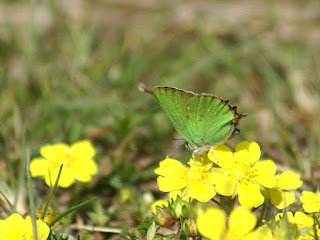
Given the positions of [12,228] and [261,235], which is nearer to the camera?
[261,235]

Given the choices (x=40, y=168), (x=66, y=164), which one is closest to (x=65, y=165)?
(x=66, y=164)

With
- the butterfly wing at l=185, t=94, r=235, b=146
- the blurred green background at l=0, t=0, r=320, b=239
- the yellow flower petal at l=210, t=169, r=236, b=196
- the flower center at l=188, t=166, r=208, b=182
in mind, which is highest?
the butterfly wing at l=185, t=94, r=235, b=146

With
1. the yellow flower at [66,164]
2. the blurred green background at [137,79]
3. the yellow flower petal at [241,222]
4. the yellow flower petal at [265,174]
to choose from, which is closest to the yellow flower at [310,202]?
the yellow flower petal at [265,174]

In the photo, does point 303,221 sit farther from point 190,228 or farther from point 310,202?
point 190,228

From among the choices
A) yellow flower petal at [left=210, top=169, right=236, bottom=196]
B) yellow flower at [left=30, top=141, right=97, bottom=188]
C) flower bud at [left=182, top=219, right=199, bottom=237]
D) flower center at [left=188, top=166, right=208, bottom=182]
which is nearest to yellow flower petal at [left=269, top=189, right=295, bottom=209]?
yellow flower petal at [left=210, top=169, right=236, bottom=196]

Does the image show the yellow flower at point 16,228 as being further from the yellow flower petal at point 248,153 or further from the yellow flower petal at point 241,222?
the yellow flower petal at point 248,153

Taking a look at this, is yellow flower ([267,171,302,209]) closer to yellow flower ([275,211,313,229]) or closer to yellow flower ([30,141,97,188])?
yellow flower ([275,211,313,229])

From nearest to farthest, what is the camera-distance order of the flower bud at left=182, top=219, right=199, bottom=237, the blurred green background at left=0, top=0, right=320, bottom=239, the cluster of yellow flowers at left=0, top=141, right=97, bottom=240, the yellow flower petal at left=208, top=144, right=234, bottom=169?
1. the flower bud at left=182, top=219, right=199, bottom=237
2. the yellow flower petal at left=208, top=144, right=234, bottom=169
3. the cluster of yellow flowers at left=0, top=141, right=97, bottom=240
4. the blurred green background at left=0, top=0, right=320, bottom=239
